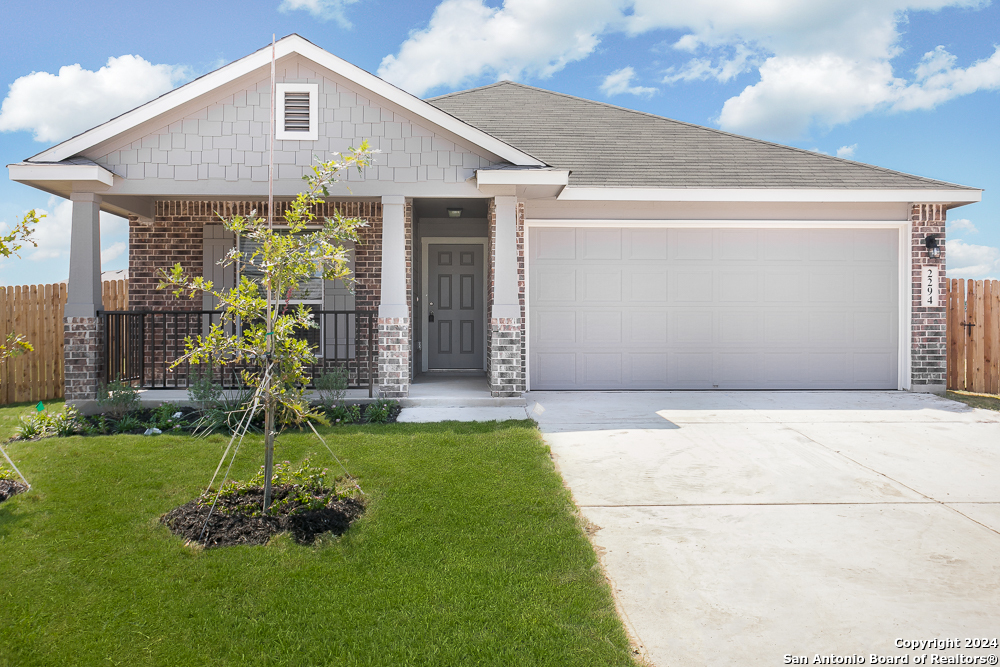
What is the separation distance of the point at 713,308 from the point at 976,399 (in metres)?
3.72

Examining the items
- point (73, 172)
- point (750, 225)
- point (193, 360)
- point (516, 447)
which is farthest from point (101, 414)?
point (750, 225)

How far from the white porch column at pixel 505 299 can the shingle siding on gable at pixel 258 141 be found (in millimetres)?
676

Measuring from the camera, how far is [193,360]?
12.6ft

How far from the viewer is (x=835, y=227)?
29.3 ft

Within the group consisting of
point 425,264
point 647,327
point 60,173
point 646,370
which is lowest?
point 646,370

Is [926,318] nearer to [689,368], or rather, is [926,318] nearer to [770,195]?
[770,195]

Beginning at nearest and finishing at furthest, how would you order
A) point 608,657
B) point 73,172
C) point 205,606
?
1. point 608,657
2. point 205,606
3. point 73,172

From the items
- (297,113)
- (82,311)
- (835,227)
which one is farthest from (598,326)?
(82,311)

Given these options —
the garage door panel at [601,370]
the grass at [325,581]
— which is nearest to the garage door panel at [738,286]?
the garage door panel at [601,370]

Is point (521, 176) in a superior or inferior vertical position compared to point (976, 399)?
superior

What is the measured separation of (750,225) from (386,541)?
24.4ft

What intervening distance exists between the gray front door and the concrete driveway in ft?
12.4

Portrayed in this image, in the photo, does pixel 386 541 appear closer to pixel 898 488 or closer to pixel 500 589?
pixel 500 589

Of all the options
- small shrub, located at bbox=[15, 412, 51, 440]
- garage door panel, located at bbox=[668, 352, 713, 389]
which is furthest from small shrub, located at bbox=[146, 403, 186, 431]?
garage door panel, located at bbox=[668, 352, 713, 389]
